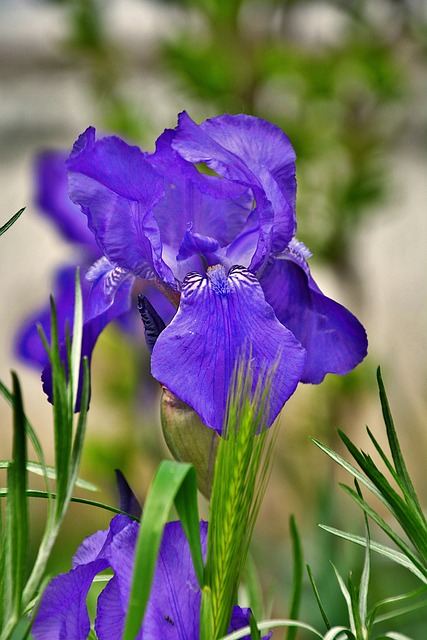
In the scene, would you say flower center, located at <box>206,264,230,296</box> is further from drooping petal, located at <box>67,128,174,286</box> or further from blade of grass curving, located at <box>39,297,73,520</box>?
blade of grass curving, located at <box>39,297,73,520</box>

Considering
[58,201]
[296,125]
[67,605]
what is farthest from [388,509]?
[296,125]

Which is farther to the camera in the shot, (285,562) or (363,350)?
(285,562)

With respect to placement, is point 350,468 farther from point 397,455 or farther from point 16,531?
point 16,531

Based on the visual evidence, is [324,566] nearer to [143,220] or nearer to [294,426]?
[143,220]

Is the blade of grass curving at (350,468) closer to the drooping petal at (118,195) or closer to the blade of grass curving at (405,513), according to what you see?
the blade of grass curving at (405,513)

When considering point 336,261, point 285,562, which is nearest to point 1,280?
point 336,261

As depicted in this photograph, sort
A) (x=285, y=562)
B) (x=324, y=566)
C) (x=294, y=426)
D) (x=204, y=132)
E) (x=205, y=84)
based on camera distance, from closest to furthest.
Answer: (x=204, y=132) < (x=324, y=566) < (x=285, y=562) < (x=205, y=84) < (x=294, y=426)

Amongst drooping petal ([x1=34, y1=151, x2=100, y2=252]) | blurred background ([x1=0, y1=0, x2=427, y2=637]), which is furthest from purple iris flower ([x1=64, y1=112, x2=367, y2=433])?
drooping petal ([x1=34, y1=151, x2=100, y2=252])
